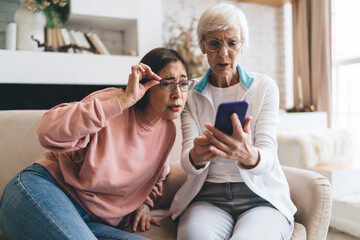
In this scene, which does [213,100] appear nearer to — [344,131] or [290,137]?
[290,137]

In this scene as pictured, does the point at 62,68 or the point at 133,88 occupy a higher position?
the point at 62,68

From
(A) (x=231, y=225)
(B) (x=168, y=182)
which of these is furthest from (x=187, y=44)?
(A) (x=231, y=225)

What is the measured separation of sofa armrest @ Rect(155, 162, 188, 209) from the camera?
1.47 metres

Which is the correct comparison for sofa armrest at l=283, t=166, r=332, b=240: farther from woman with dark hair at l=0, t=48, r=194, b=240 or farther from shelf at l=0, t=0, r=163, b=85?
shelf at l=0, t=0, r=163, b=85

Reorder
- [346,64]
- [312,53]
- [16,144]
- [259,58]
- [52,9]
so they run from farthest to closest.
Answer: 1. [259,58]
2. [312,53]
3. [346,64]
4. [52,9]
5. [16,144]

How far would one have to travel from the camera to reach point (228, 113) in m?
0.85

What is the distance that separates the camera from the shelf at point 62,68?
2.59 metres

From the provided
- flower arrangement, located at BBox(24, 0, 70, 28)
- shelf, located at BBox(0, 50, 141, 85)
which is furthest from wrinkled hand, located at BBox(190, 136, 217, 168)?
flower arrangement, located at BBox(24, 0, 70, 28)

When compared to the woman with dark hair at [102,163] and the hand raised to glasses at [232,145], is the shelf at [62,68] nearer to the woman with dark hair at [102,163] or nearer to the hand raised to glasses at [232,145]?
the woman with dark hair at [102,163]

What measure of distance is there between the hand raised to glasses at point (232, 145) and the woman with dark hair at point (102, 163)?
24cm

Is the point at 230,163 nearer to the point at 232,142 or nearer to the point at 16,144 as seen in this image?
the point at 232,142

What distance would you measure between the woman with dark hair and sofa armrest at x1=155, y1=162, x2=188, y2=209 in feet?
0.45

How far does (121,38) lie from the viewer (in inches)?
134

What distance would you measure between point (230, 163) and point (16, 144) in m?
0.94
